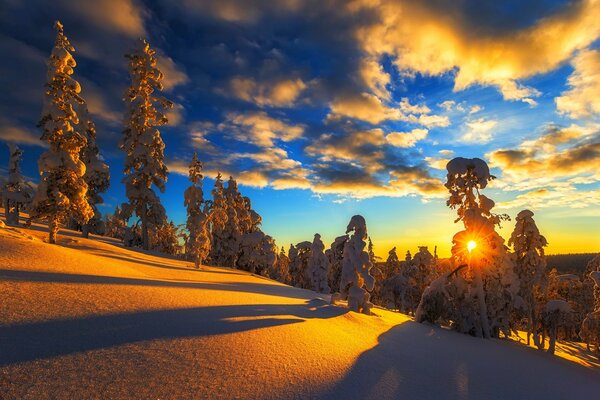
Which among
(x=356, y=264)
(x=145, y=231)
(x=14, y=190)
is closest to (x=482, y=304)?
(x=356, y=264)

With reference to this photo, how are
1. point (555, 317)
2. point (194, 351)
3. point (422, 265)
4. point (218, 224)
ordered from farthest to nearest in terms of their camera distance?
point (422, 265), point (218, 224), point (555, 317), point (194, 351)

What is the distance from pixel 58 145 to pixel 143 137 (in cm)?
1371

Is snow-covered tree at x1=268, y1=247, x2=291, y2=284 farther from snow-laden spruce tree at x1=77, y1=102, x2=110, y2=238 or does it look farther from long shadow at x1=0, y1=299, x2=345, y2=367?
long shadow at x1=0, y1=299, x2=345, y2=367

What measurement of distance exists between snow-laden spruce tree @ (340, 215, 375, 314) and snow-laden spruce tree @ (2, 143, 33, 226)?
99.4ft

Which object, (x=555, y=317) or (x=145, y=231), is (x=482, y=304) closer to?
(x=555, y=317)

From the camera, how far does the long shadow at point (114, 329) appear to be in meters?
5.86

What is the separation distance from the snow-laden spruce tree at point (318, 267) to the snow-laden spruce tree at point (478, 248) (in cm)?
2531

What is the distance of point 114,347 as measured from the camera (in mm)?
6348

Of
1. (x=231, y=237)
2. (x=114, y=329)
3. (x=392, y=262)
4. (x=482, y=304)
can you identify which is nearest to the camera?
(x=114, y=329)

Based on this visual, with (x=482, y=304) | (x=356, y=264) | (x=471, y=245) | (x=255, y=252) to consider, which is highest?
(x=471, y=245)

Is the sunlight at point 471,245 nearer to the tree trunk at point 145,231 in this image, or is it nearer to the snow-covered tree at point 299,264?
the tree trunk at point 145,231

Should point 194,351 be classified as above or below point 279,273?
above

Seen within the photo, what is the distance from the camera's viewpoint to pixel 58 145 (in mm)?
18359

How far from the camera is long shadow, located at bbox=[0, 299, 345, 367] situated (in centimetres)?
586
